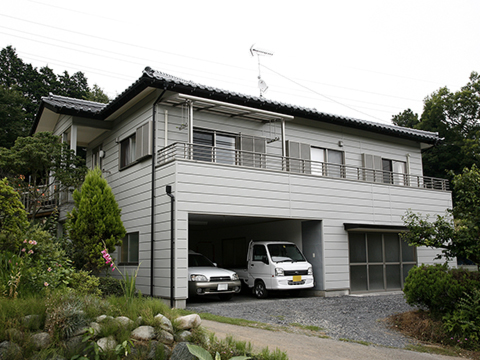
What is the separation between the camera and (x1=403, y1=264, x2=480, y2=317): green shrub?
28.8ft

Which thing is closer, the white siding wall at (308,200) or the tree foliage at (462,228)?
the tree foliage at (462,228)

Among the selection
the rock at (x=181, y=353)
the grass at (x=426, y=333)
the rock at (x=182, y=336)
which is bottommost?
the grass at (x=426, y=333)

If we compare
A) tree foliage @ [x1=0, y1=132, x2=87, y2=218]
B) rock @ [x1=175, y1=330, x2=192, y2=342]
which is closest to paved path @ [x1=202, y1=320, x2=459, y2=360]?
rock @ [x1=175, y1=330, x2=192, y2=342]

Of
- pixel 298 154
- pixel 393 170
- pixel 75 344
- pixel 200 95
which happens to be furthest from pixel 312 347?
pixel 393 170

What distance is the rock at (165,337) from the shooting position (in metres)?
6.08

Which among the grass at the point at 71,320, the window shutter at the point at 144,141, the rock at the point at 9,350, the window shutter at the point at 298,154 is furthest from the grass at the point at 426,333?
the window shutter at the point at 144,141

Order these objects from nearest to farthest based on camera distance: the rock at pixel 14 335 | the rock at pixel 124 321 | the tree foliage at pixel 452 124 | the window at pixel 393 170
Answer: the rock at pixel 14 335
the rock at pixel 124 321
the window at pixel 393 170
the tree foliage at pixel 452 124

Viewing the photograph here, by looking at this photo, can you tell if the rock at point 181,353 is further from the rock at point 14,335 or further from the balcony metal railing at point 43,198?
the balcony metal railing at point 43,198

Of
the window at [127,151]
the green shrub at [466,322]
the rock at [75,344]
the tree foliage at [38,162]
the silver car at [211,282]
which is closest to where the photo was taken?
the rock at [75,344]

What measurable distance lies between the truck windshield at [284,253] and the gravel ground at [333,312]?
124 cm

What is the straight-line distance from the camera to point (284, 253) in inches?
546

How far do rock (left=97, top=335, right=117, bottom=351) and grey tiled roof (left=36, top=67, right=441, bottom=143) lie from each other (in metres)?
8.24

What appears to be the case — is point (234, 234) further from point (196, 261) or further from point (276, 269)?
point (276, 269)

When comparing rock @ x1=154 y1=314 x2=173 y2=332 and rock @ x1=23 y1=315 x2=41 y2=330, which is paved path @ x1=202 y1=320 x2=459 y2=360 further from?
rock @ x1=23 y1=315 x2=41 y2=330
